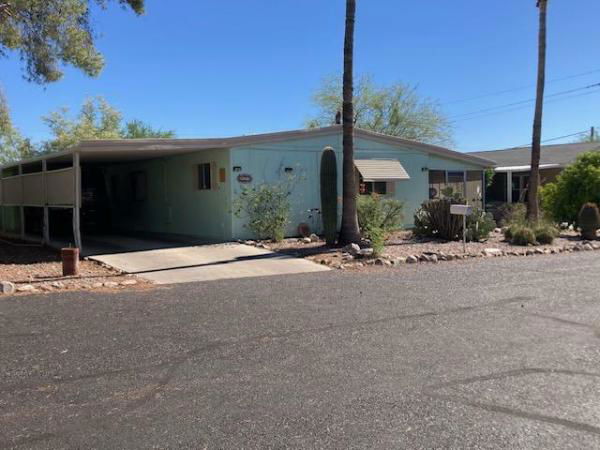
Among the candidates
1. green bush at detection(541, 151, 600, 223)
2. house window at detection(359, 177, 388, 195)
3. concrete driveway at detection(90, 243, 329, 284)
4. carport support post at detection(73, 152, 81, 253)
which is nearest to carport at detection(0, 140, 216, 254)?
carport support post at detection(73, 152, 81, 253)

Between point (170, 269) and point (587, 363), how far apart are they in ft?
26.2

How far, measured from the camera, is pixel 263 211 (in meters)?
15.5

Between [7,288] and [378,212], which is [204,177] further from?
[7,288]

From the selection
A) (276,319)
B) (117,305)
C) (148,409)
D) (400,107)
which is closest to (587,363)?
(276,319)

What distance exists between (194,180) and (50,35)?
5.30 metres

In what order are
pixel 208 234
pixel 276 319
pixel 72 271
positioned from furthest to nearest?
pixel 208 234, pixel 72 271, pixel 276 319

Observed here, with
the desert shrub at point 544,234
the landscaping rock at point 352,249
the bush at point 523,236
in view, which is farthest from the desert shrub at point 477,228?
the landscaping rock at point 352,249

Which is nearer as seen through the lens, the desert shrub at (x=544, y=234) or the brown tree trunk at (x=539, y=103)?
the desert shrub at (x=544, y=234)

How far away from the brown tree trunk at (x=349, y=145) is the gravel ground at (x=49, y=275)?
5520 millimetres

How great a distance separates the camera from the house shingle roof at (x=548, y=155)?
1145 inches

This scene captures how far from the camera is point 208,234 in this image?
16531mm

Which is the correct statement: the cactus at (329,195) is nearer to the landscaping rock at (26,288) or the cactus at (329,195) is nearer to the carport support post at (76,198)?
the carport support post at (76,198)

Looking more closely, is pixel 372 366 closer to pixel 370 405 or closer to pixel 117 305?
pixel 370 405

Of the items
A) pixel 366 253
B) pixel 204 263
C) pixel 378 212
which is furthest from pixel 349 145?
pixel 204 263
